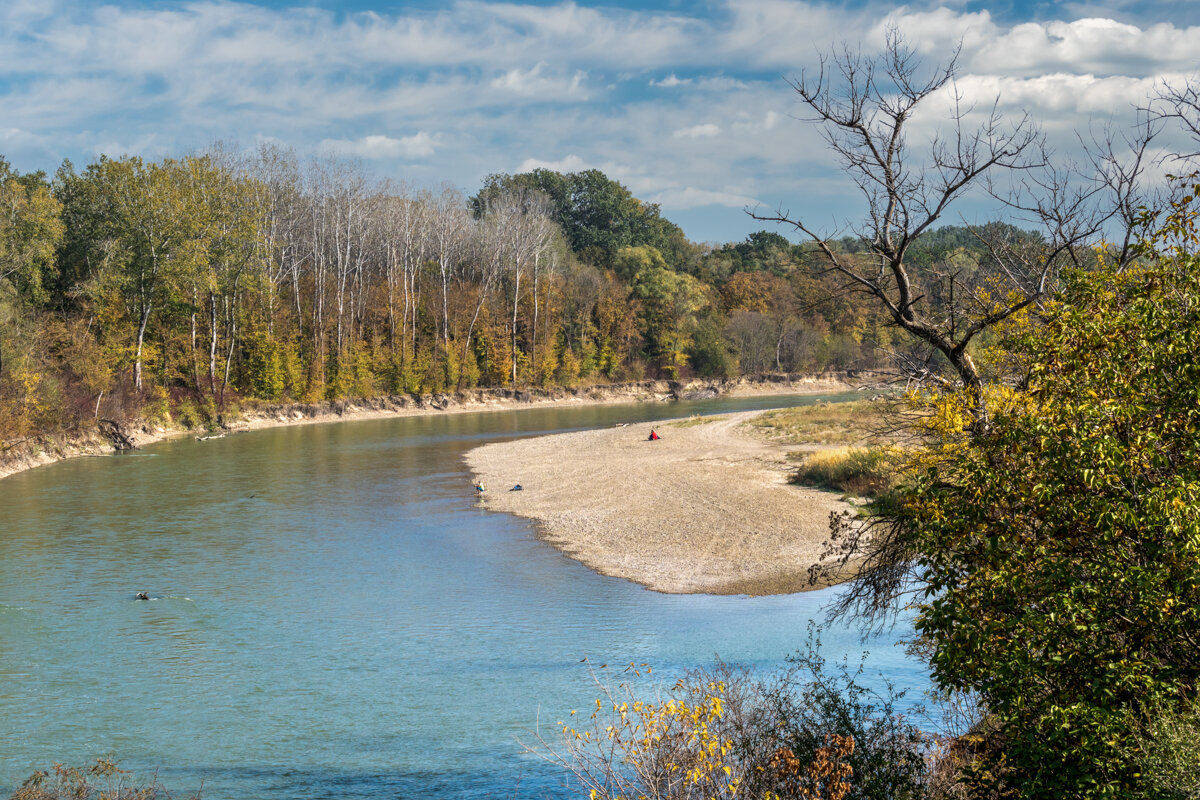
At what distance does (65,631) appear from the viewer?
18219 mm

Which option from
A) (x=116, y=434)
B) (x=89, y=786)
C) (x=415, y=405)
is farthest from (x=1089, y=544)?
(x=415, y=405)

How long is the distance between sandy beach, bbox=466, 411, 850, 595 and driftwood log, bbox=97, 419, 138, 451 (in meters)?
20.2

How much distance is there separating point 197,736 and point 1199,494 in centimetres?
1322

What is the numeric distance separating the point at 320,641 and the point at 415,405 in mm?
62749

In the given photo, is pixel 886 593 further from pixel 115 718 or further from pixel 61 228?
pixel 61 228

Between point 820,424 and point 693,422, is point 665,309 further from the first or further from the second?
point 820,424

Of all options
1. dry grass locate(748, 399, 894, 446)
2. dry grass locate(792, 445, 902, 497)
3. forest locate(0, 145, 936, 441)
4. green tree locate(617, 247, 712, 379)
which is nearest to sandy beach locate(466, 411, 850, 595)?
dry grass locate(792, 445, 902, 497)

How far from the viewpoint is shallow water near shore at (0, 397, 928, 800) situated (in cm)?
1271

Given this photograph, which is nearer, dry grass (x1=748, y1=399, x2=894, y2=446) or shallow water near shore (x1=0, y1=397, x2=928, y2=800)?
shallow water near shore (x1=0, y1=397, x2=928, y2=800)

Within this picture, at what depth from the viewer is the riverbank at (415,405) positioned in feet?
147

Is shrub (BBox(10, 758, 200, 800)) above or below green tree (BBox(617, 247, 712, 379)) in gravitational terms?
below

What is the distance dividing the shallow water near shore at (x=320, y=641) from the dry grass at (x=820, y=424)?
18825 mm

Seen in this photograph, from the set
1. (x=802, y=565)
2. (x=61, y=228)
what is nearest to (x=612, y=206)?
(x=61, y=228)

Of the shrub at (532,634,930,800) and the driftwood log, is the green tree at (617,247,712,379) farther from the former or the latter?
the shrub at (532,634,930,800)
